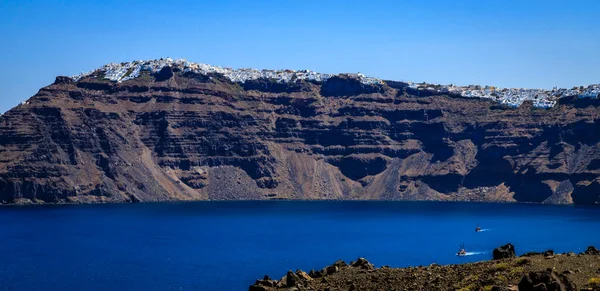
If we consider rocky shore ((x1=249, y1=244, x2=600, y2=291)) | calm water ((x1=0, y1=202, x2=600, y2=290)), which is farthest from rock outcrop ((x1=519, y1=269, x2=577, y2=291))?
calm water ((x1=0, y1=202, x2=600, y2=290))

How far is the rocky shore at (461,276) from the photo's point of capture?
100ft

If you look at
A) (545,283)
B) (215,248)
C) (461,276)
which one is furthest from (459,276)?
(215,248)

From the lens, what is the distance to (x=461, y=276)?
34000 mm

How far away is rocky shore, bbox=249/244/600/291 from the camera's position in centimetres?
3058

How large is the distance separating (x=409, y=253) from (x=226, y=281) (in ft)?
144

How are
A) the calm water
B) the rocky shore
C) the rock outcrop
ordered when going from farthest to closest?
the calm water
the rocky shore
the rock outcrop

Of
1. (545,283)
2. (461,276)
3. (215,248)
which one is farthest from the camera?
(215,248)

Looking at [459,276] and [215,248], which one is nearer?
[459,276]

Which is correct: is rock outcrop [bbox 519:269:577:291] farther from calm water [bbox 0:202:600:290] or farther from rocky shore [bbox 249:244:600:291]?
calm water [bbox 0:202:600:290]

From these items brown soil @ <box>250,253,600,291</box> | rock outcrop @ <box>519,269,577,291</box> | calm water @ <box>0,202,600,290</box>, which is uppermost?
rock outcrop @ <box>519,269,577,291</box>

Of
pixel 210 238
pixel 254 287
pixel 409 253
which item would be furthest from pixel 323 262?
pixel 254 287

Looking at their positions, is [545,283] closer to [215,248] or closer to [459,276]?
[459,276]

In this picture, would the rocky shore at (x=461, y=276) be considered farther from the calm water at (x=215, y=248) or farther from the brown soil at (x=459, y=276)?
the calm water at (x=215, y=248)

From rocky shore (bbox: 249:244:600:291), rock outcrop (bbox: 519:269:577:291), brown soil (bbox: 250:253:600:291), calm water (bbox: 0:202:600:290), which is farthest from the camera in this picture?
calm water (bbox: 0:202:600:290)
